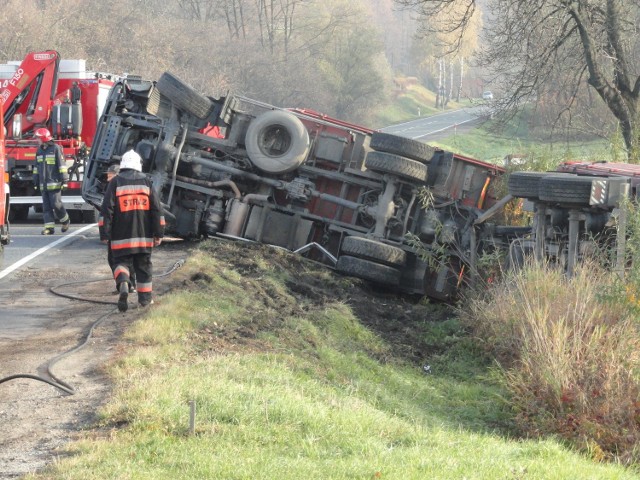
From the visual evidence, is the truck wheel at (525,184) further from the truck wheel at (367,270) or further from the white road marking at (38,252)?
the white road marking at (38,252)

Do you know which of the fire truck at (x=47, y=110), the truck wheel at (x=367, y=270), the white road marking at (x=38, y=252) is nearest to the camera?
the white road marking at (x=38, y=252)

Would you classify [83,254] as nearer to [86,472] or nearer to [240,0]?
[86,472]

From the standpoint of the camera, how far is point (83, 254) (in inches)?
589

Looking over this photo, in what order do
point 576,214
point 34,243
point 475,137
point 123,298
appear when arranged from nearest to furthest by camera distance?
point 123,298
point 576,214
point 34,243
point 475,137

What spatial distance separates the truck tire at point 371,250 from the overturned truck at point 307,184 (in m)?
0.01

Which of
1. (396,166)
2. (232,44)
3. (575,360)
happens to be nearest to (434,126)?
(232,44)

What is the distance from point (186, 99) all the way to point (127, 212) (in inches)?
192

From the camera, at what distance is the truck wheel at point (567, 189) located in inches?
447

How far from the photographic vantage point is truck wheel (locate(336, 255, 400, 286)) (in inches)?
534

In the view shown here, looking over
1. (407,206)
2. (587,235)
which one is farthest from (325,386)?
(407,206)

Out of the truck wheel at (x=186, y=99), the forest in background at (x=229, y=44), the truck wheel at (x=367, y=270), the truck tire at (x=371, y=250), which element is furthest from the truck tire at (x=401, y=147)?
the forest in background at (x=229, y=44)

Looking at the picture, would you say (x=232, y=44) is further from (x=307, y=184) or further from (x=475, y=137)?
(x=307, y=184)

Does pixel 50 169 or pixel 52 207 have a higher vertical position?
pixel 50 169

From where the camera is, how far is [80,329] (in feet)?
31.4
